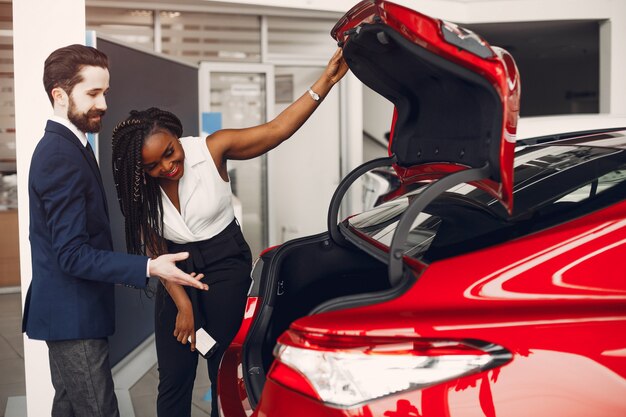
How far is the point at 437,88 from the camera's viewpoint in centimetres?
220

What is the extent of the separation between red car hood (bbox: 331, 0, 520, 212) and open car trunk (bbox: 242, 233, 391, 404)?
0.43 m

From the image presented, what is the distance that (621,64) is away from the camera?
1098 cm

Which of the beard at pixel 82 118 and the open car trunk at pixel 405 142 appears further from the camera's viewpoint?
the beard at pixel 82 118

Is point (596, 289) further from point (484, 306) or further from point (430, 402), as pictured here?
point (430, 402)

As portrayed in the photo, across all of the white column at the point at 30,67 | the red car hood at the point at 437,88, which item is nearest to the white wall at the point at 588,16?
the white column at the point at 30,67

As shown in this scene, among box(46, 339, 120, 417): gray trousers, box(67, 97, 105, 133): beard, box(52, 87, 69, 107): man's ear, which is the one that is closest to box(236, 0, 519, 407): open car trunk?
box(46, 339, 120, 417): gray trousers

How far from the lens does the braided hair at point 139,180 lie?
256 cm

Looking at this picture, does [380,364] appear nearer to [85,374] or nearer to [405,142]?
[405,142]

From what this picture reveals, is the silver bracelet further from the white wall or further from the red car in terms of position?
the white wall

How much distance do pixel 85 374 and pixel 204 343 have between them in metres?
0.43

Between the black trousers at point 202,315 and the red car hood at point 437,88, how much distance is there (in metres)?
0.76

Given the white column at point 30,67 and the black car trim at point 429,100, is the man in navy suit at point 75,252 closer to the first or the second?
the black car trim at point 429,100

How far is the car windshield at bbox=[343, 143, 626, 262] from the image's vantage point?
1.82 m

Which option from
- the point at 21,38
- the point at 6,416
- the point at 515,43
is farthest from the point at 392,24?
the point at 515,43
